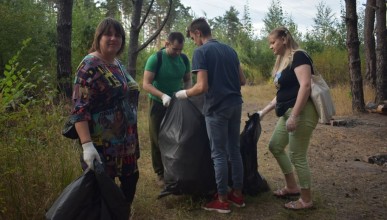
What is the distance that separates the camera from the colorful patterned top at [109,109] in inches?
93.5

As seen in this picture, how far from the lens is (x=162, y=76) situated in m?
4.09

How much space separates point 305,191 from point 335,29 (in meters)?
18.2

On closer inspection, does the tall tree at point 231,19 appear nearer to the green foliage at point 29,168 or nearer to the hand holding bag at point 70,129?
the green foliage at point 29,168

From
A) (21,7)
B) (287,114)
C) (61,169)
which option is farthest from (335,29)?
(61,169)

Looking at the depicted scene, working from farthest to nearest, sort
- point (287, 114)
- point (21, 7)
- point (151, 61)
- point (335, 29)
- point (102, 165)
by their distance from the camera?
point (335, 29) → point (21, 7) → point (151, 61) → point (287, 114) → point (102, 165)

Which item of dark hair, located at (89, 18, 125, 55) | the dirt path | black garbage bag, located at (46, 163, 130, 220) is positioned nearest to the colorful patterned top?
dark hair, located at (89, 18, 125, 55)

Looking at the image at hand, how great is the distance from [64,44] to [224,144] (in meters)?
3.07

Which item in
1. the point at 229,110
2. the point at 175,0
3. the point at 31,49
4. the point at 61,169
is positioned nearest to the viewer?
the point at 61,169

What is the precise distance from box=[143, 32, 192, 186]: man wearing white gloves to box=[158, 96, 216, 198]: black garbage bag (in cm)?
29

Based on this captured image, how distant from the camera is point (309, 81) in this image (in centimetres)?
322

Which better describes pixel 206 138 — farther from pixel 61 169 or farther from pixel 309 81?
pixel 61 169

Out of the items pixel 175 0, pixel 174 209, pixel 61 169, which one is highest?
pixel 175 0

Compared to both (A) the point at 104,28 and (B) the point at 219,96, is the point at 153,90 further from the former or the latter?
(A) the point at 104,28

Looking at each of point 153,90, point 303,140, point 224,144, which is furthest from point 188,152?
point 303,140
